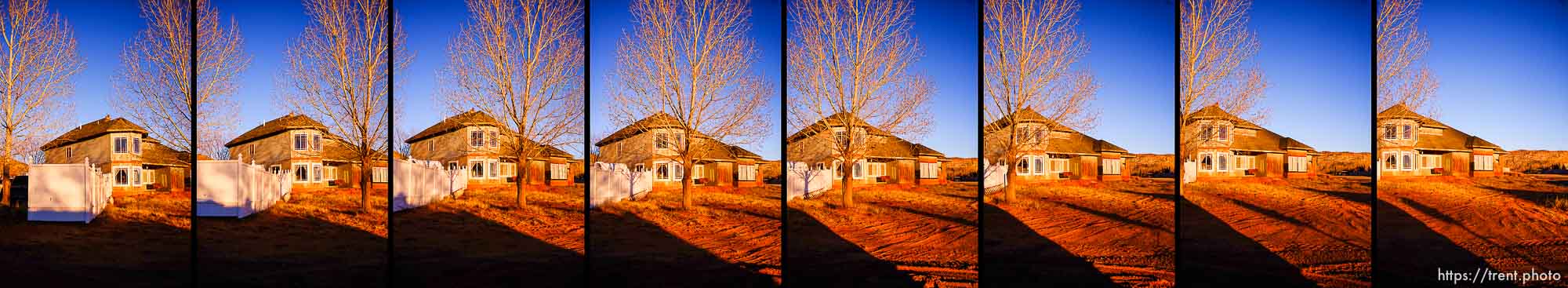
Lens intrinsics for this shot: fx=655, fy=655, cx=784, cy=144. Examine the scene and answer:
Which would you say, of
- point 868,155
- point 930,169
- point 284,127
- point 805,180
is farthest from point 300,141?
point 930,169

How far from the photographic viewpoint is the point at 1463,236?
300 inches

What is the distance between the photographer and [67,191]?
8031 mm

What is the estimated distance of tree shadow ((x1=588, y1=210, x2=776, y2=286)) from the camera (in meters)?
6.20

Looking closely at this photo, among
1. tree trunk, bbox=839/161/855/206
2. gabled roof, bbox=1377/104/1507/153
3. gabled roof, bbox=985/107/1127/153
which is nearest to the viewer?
gabled roof, bbox=1377/104/1507/153

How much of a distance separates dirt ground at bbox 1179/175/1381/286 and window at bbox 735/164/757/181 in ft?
14.1

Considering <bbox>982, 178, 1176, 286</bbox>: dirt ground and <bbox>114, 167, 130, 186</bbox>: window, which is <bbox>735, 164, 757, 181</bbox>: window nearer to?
<bbox>982, 178, 1176, 286</bbox>: dirt ground

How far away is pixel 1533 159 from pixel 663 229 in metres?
9.69

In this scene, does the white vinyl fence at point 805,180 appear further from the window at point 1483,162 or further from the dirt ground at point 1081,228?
the window at point 1483,162

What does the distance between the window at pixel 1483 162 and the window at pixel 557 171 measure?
10.6m

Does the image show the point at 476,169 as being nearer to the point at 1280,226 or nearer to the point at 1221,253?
the point at 1221,253

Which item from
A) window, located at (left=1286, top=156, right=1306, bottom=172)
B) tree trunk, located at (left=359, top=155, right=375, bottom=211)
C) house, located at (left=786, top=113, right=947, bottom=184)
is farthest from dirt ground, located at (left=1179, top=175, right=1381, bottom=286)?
tree trunk, located at (left=359, top=155, right=375, bottom=211)

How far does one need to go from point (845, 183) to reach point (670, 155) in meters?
2.14

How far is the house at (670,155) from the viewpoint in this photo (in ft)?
22.6

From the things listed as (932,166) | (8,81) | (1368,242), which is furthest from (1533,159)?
(8,81)
